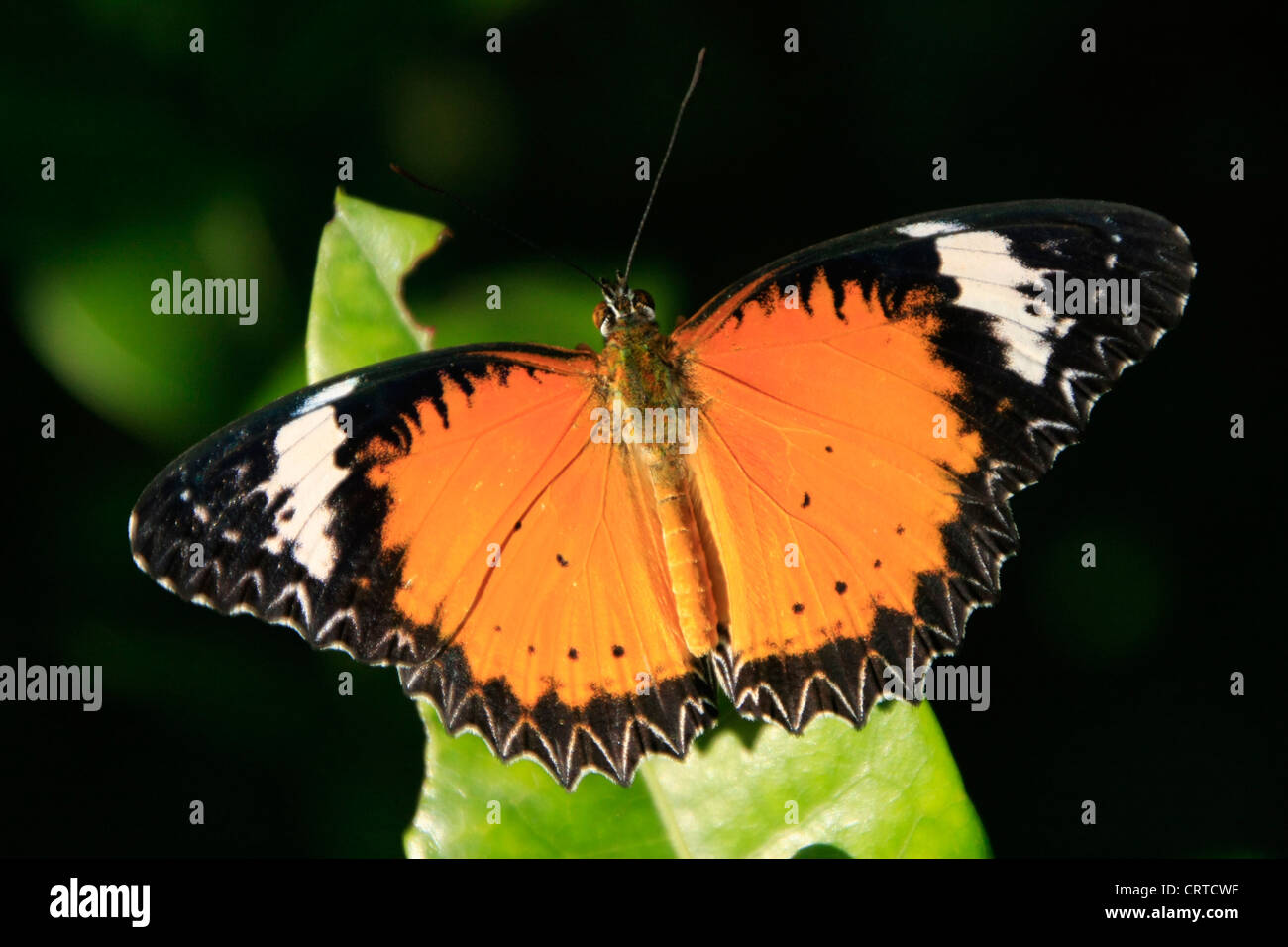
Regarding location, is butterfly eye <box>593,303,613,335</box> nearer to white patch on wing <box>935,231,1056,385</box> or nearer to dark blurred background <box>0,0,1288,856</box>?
dark blurred background <box>0,0,1288,856</box>

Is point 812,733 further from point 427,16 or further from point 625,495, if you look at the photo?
point 427,16

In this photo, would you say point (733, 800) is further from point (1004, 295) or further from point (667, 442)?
point (1004, 295)

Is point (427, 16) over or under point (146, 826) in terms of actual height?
over

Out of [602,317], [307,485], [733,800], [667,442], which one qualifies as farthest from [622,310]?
[733,800]

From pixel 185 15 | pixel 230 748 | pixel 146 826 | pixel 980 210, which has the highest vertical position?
pixel 185 15

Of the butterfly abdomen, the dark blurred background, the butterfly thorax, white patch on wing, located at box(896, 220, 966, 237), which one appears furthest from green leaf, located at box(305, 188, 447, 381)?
white patch on wing, located at box(896, 220, 966, 237)

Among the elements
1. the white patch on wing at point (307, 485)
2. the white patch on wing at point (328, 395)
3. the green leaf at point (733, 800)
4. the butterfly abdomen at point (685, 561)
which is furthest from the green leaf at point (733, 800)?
the white patch on wing at point (328, 395)

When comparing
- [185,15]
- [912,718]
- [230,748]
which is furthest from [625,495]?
[185,15]
